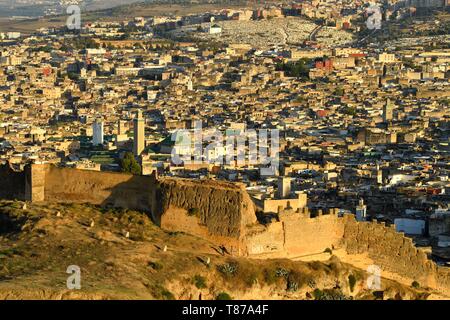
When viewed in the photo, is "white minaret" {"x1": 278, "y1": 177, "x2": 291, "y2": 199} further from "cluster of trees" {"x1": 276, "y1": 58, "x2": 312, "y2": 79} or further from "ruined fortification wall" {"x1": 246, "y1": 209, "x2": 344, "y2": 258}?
"cluster of trees" {"x1": 276, "y1": 58, "x2": 312, "y2": 79}

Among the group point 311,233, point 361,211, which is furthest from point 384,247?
point 361,211

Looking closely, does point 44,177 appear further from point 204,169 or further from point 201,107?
point 201,107

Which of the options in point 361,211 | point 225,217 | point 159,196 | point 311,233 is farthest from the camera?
point 361,211

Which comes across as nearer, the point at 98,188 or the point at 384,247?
the point at 98,188

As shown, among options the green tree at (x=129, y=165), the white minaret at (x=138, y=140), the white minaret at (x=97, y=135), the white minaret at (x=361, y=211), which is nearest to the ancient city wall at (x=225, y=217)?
the white minaret at (x=361, y=211)

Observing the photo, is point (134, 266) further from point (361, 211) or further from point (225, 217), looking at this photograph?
point (361, 211)

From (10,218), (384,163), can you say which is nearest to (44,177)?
(10,218)

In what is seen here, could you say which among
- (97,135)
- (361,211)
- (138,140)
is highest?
(361,211)
